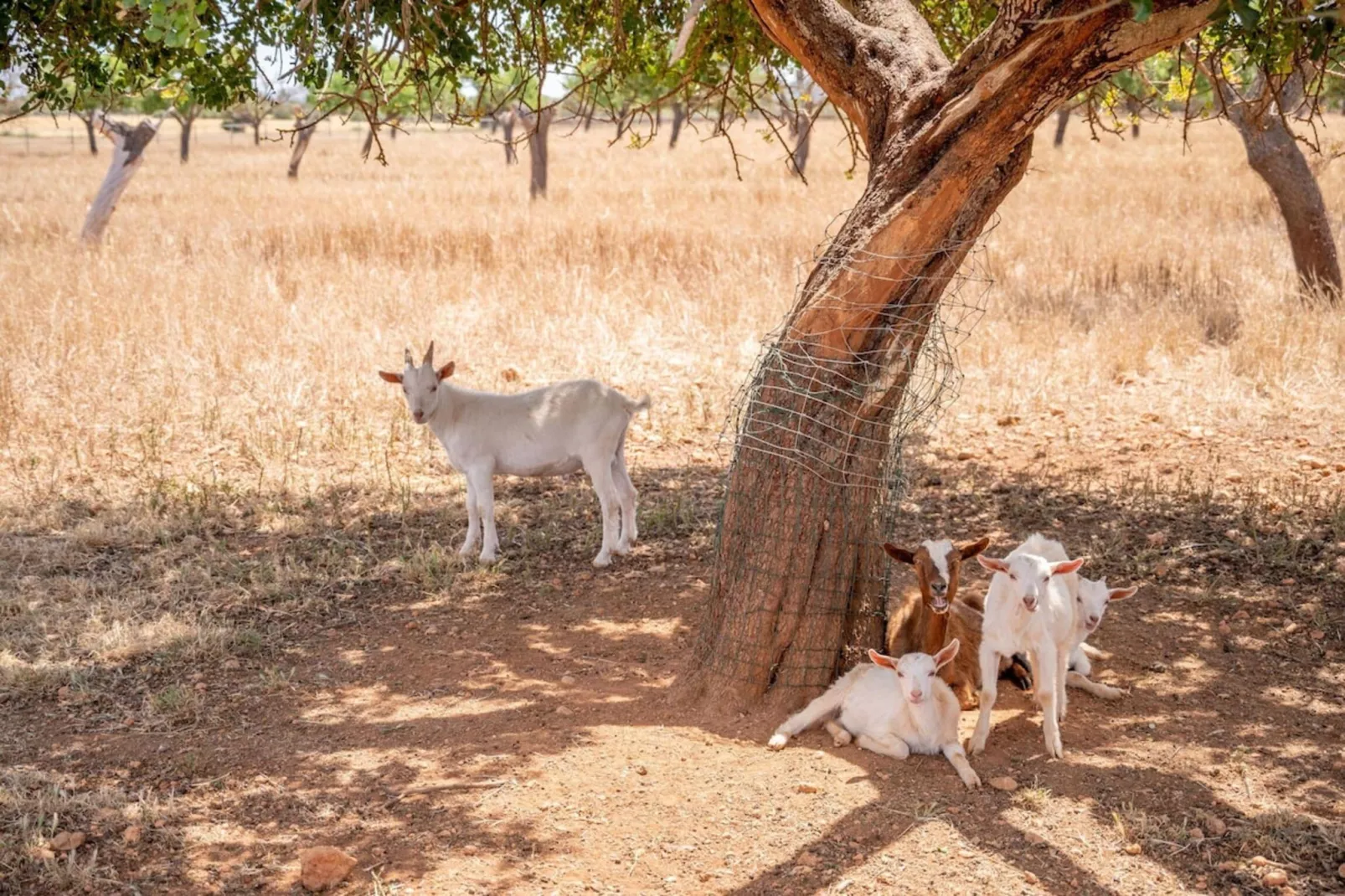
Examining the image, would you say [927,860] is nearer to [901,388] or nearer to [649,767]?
[649,767]

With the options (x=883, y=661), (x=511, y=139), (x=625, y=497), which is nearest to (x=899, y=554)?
(x=883, y=661)

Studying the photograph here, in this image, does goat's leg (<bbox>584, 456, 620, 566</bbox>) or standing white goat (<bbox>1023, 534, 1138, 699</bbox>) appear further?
goat's leg (<bbox>584, 456, 620, 566</bbox>)

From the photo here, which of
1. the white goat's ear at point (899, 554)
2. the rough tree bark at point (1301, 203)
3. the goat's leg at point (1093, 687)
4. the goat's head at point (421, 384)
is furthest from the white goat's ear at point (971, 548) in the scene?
the rough tree bark at point (1301, 203)

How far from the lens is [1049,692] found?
505 centimetres

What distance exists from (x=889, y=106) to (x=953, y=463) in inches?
179

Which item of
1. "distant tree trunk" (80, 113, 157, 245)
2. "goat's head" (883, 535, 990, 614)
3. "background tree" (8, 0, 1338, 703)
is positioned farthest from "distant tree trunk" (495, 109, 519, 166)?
"distant tree trunk" (80, 113, 157, 245)

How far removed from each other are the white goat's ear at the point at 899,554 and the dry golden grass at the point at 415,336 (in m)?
3.51

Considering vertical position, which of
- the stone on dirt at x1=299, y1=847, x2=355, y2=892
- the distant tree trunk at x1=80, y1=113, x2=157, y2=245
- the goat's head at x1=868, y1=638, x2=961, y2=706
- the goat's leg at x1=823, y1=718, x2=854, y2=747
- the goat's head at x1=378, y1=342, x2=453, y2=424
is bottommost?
the stone on dirt at x1=299, y1=847, x2=355, y2=892

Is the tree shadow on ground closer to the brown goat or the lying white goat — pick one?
the lying white goat

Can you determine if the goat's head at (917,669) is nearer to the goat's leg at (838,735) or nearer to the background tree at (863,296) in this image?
the goat's leg at (838,735)

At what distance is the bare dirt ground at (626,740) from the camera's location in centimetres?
436

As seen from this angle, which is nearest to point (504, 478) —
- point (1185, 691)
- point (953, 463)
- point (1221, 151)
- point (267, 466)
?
point (267, 466)

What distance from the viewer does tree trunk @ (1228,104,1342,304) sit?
12.2 m

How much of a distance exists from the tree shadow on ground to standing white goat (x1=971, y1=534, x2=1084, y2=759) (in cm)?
19
